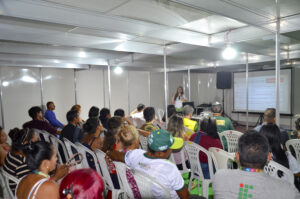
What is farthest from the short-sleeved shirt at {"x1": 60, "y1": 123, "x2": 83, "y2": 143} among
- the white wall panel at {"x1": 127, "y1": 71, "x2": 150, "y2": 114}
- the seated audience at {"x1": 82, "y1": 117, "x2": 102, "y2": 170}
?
the white wall panel at {"x1": 127, "y1": 71, "x2": 150, "y2": 114}

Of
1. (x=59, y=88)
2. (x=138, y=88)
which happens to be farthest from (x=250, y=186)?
(x=138, y=88)

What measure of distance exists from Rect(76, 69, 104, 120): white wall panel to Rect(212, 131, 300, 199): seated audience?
7.59m

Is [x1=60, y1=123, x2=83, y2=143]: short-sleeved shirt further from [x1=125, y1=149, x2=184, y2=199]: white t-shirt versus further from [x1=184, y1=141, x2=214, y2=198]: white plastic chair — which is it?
[x1=125, y1=149, x2=184, y2=199]: white t-shirt

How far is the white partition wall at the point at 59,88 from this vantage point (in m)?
7.51

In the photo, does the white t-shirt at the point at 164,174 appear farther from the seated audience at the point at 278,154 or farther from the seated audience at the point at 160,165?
the seated audience at the point at 278,154

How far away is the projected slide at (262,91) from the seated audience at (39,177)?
8177 millimetres

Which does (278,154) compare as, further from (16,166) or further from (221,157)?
(16,166)

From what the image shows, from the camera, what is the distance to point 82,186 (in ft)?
3.64

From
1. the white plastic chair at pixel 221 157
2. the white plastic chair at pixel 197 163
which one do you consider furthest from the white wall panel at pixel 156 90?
the white plastic chair at pixel 221 157

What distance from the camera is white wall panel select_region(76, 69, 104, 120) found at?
8.31 meters

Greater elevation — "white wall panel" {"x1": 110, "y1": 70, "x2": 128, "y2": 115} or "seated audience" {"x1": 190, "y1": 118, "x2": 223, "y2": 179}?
"white wall panel" {"x1": 110, "y1": 70, "x2": 128, "y2": 115}

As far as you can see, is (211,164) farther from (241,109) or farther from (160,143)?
(241,109)

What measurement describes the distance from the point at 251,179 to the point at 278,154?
3.69ft

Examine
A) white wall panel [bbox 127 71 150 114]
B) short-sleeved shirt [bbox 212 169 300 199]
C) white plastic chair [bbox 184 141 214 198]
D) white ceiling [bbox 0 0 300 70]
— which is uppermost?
white ceiling [bbox 0 0 300 70]
